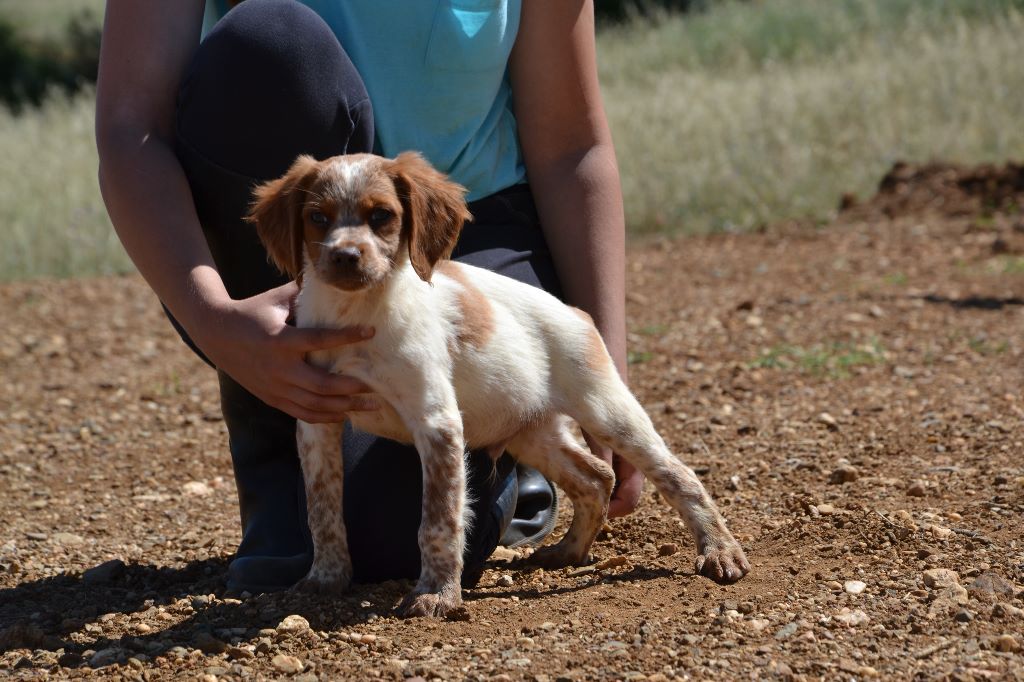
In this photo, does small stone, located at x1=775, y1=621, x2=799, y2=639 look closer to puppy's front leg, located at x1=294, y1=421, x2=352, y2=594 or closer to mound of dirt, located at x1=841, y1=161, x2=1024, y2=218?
puppy's front leg, located at x1=294, y1=421, x2=352, y2=594

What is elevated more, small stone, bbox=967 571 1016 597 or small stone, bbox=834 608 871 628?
small stone, bbox=834 608 871 628

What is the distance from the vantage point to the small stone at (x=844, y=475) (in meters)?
3.81

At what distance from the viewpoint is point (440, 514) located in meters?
2.85

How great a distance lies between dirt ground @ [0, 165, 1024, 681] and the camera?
2631 mm

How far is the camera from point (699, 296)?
7.39 m

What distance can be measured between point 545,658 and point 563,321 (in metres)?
0.92

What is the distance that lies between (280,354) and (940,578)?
60.3 inches

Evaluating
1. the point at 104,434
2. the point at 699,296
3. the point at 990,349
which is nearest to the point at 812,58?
the point at 699,296

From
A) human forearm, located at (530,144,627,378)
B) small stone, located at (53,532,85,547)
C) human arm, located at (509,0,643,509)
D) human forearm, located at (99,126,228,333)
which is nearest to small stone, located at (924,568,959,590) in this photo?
human arm, located at (509,0,643,509)

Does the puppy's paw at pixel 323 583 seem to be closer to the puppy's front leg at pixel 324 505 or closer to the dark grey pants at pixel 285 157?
the puppy's front leg at pixel 324 505

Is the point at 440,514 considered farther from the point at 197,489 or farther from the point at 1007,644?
the point at 197,489

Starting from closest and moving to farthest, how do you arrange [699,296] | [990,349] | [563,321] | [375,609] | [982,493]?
[375,609] < [563,321] < [982,493] < [990,349] < [699,296]

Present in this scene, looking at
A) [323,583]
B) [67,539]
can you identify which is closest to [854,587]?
[323,583]

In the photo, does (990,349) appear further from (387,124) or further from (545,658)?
(545,658)
